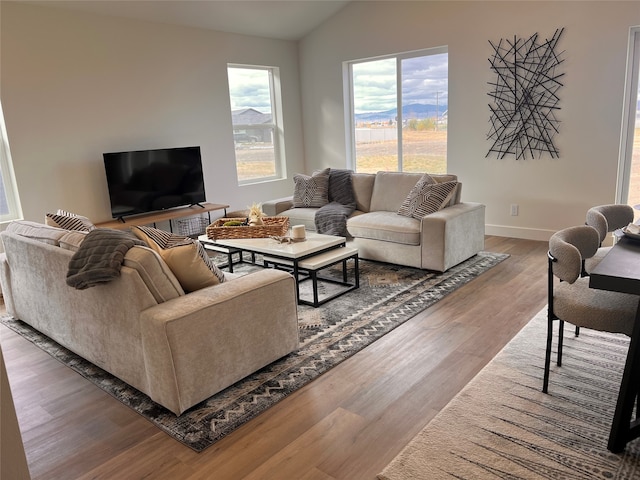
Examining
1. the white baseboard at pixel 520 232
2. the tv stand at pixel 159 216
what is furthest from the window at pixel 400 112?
the tv stand at pixel 159 216

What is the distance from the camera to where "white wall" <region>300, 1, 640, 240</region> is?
4.69 meters

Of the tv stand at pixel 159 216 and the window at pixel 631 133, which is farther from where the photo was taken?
the tv stand at pixel 159 216

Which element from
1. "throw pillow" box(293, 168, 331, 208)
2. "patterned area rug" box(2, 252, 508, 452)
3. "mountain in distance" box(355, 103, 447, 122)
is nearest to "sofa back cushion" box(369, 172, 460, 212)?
"throw pillow" box(293, 168, 331, 208)

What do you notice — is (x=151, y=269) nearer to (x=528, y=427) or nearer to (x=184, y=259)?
(x=184, y=259)

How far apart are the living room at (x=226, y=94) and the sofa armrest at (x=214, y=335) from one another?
157cm

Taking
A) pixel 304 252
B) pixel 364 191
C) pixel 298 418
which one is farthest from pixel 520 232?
pixel 298 418

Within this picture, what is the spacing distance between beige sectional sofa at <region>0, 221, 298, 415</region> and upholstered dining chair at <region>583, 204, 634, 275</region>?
180cm

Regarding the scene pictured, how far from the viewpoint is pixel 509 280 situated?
411 centimetres

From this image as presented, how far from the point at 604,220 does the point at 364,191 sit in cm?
275

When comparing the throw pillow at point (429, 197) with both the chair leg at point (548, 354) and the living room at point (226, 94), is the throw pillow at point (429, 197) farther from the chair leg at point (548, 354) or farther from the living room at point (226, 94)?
the chair leg at point (548, 354)

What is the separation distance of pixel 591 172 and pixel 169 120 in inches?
181

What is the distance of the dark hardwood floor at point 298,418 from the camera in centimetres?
202

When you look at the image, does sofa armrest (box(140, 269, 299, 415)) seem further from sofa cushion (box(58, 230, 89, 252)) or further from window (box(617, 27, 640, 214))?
window (box(617, 27, 640, 214))

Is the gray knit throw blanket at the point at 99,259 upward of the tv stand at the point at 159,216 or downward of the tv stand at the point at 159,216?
upward
